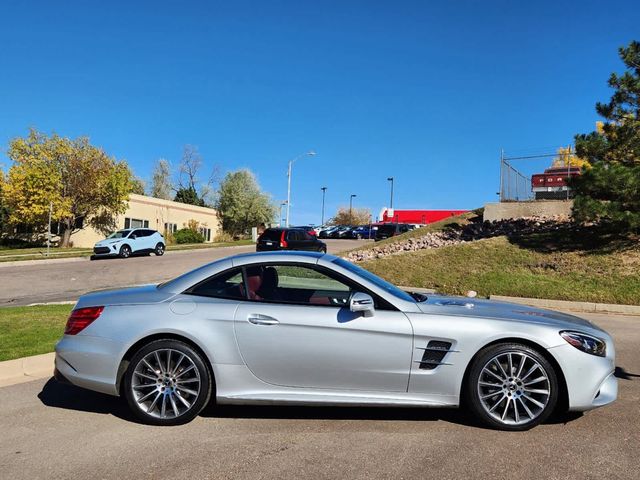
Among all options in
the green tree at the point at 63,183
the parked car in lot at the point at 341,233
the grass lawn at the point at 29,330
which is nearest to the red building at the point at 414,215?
the parked car in lot at the point at 341,233

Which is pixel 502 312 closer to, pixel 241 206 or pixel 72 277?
pixel 72 277

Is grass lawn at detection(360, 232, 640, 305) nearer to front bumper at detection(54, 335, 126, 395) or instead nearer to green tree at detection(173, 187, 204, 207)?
front bumper at detection(54, 335, 126, 395)

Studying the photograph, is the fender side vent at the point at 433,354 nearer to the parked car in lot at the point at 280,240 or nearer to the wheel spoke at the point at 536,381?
the wheel spoke at the point at 536,381

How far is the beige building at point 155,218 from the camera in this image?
39125 millimetres

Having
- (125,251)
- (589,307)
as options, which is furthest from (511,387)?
(125,251)

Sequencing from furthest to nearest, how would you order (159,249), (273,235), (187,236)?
(187,236) < (159,249) < (273,235)

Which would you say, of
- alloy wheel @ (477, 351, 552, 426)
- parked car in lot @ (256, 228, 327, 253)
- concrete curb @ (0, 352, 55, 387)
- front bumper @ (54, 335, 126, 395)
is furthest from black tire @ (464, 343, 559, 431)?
parked car in lot @ (256, 228, 327, 253)

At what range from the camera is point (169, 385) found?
4.34 metres

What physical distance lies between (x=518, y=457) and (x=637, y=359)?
436 centimetres

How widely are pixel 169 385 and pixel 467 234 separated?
1912cm

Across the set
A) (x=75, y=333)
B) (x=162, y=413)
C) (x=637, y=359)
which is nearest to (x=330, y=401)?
(x=162, y=413)

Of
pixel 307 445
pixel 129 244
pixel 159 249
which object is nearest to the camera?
pixel 307 445

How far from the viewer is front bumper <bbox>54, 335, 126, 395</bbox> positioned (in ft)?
14.4

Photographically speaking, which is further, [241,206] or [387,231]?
[241,206]
